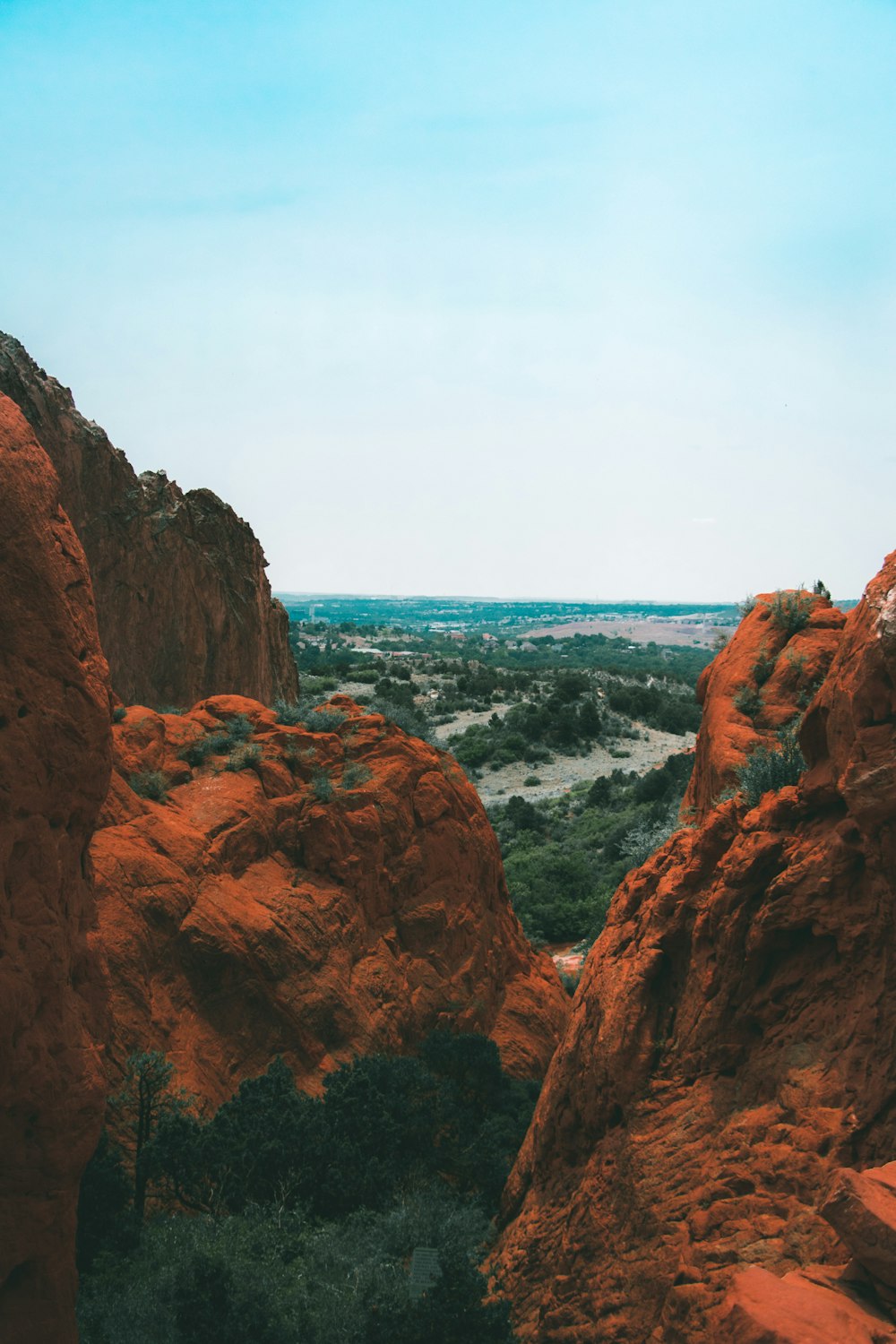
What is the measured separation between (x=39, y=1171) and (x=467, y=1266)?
3.59 m

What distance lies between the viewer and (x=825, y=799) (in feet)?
22.1

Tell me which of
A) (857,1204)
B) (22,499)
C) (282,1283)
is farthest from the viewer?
(282,1283)

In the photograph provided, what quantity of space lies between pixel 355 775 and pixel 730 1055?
795cm

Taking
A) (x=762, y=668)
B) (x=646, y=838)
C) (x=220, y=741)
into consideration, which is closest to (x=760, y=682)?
(x=762, y=668)

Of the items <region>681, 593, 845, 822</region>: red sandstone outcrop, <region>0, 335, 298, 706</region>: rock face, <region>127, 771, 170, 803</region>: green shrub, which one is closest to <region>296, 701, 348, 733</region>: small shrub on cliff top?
<region>127, 771, 170, 803</region>: green shrub

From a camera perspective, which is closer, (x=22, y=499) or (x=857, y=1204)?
(x=857, y=1204)

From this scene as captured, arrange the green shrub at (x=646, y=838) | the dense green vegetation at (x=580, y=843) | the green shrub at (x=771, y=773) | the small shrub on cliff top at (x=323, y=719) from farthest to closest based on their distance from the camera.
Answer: the dense green vegetation at (x=580, y=843), the small shrub on cliff top at (x=323, y=719), the green shrub at (x=646, y=838), the green shrub at (x=771, y=773)

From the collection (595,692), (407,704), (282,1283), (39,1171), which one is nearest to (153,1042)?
(282,1283)

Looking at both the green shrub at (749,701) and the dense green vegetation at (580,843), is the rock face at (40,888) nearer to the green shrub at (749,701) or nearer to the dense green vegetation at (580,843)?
the green shrub at (749,701)

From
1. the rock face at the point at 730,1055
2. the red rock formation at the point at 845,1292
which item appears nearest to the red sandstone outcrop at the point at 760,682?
the rock face at the point at 730,1055

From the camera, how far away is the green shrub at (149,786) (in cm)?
1216

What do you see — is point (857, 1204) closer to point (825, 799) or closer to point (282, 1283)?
point (825, 799)

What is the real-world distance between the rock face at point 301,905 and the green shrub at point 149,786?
0.41 ft

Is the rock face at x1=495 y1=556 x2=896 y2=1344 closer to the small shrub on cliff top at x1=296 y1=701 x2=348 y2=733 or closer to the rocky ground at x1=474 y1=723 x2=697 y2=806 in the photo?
the small shrub on cliff top at x1=296 y1=701 x2=348 y2=733
